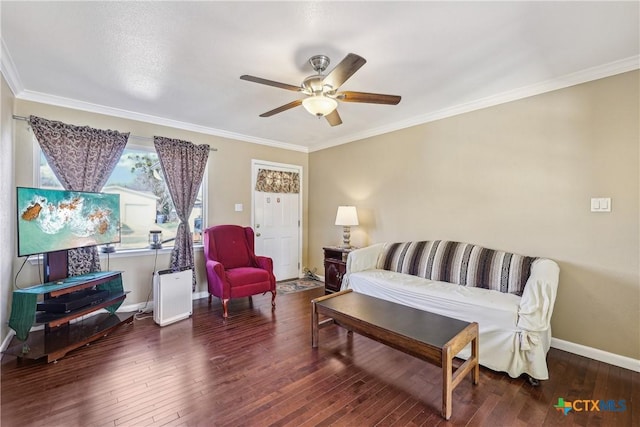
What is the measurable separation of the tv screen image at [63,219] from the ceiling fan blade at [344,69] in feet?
9.01

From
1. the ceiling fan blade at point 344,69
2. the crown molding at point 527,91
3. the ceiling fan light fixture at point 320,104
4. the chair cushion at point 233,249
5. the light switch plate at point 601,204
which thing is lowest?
the chair cushion at point 233,249

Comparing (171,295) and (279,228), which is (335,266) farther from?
(171,295)

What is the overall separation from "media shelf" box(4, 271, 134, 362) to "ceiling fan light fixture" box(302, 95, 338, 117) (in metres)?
2.69

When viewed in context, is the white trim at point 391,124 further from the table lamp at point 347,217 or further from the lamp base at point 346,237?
the lamp base at point 346,237

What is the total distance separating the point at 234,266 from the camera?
3.96m

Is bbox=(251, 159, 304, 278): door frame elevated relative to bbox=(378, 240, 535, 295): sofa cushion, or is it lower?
elevated

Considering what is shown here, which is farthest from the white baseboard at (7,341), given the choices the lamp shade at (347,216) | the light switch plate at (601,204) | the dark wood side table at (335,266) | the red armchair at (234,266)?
the light switch plate at (601,204)

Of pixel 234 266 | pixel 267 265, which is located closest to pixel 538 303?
pixel 267 265

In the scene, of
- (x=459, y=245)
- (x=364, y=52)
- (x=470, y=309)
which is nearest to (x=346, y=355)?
(x=470, y=309)

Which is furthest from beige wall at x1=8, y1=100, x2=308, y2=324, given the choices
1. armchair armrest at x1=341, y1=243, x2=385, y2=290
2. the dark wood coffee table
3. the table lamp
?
the dark wood coffee table

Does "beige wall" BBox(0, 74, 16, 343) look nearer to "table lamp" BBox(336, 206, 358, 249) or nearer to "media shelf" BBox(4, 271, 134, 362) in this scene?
"media shelf" BBox(4, 271, 134, 362)

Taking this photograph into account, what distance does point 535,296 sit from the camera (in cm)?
213

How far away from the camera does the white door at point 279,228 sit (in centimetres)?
479

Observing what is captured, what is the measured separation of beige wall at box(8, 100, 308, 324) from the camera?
9.70 feet
